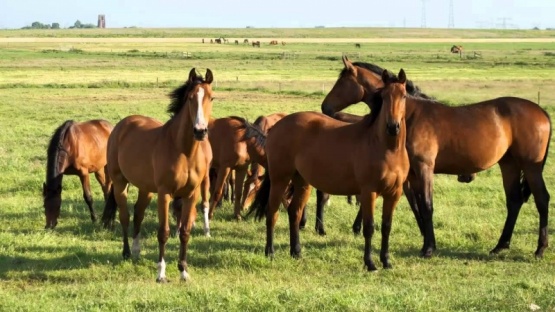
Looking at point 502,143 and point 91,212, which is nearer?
point 502,143

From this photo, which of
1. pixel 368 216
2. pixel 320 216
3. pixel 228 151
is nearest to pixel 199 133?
pixel 368 216

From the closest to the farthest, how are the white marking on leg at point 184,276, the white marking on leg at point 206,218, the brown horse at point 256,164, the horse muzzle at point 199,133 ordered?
the horse muzzle at point 199,133, the white marking on leg at point 184,276, the white marking on leg at point 206,218, the brown horse at point 256,164

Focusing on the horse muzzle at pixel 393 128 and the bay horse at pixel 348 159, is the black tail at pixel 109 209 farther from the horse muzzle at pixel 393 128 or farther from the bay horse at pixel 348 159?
the horse muzzle at pixel 393 128

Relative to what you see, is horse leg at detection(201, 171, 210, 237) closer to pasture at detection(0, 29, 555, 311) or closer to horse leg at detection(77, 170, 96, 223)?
pasture at detection(0, 29, 555, 311)

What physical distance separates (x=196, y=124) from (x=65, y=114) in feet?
65.7

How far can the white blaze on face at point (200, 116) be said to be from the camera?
7.64 meters

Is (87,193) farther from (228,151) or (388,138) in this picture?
(388,138)

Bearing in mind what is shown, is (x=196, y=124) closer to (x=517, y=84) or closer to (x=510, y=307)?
(x=510, y=307)

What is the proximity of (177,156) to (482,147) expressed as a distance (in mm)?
4041

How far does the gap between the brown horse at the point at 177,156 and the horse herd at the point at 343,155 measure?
1 cm

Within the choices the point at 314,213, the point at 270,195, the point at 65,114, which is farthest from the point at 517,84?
the point at 270,195

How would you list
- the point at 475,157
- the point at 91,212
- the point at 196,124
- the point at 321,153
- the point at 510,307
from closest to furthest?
the point at 510,307, the point at 196,124, the point at 321,153, the point at 475,157, the point at 91,212

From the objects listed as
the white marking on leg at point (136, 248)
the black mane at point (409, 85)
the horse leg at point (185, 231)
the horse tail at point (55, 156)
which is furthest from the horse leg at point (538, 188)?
the horse tail at point (55, 156)

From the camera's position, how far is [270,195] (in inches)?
383
